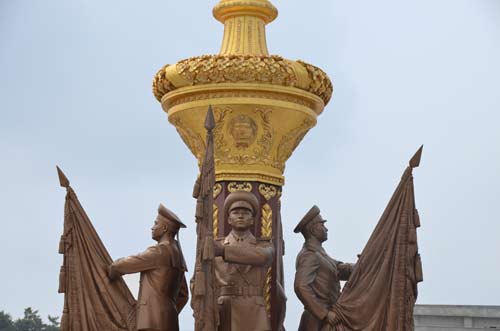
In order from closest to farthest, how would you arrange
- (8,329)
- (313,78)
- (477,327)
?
(313,78) < (477,327) < (8,329)

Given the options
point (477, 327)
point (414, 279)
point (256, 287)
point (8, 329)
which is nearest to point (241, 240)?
point (256, 287)

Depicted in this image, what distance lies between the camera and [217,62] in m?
17.2

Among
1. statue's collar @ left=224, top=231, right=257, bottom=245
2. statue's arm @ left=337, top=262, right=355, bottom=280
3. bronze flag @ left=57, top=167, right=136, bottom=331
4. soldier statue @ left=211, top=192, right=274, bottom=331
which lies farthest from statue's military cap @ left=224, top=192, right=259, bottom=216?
bronze flag @ left=57, top=167, right=136, bottom=331

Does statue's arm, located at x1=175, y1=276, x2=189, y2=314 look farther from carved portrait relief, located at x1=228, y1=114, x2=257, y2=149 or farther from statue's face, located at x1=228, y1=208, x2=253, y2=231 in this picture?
carved portrait relief, located at x1=228, y1=114, x2=257, y2=149

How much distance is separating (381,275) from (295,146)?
1.75 metres

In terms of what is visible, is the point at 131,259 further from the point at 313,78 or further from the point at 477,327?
the point at 477,327

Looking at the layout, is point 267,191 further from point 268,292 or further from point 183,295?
point 183,295

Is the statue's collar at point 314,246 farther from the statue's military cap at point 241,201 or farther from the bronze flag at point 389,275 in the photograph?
the statue's military cap at point 241,201

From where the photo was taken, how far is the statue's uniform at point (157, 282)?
16.9 meters

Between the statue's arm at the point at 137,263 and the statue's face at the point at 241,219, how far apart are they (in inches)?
34.3

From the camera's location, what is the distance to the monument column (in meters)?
17.2

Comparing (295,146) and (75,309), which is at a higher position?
(295,146)

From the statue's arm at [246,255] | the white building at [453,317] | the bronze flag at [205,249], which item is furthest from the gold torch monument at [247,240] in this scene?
the white building at [453,317]

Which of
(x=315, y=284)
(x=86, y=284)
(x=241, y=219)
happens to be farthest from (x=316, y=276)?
(x=86, y=284)
